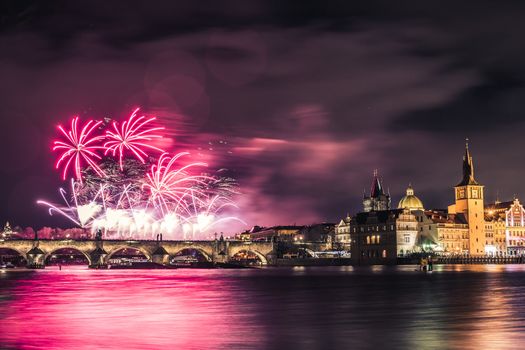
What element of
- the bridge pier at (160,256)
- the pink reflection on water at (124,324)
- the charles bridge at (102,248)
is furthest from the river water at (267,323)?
the bridge pier at (160,256)

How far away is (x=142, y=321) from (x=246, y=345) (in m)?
9.65

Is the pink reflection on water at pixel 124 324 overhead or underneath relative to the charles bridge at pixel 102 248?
underneath

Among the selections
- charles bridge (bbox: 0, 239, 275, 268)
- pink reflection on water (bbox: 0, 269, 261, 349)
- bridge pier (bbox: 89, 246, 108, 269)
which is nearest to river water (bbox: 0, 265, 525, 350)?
pink reflection on water (bbox: 0, 269, 261, 349)

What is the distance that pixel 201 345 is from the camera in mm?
25641

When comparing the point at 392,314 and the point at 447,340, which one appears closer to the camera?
the point at 447,340

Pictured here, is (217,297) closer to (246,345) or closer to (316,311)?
(316,311)

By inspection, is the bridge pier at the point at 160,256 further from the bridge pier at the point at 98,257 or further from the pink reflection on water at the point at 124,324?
the pink reflection on water at the point at 124,324

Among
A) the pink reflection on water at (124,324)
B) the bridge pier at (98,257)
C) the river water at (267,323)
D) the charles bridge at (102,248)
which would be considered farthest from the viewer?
the bridge pier at (98,257)

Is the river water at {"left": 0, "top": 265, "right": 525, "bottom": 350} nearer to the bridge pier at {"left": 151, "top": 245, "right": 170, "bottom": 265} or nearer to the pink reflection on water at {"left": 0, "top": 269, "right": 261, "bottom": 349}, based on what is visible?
the pink reflection on water at {"left": 0, "top": 269, "right": 261, "bottom": 349}

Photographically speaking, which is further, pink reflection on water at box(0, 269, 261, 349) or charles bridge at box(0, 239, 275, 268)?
charles bridge at box(0, 239, 275, 268)

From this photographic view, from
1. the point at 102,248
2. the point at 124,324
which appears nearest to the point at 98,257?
the point at 102,248

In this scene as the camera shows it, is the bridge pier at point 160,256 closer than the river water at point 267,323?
No

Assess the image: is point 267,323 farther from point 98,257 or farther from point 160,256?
point 160,256

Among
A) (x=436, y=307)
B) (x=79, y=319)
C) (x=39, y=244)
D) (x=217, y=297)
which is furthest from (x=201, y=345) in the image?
(x=39, y=244)
